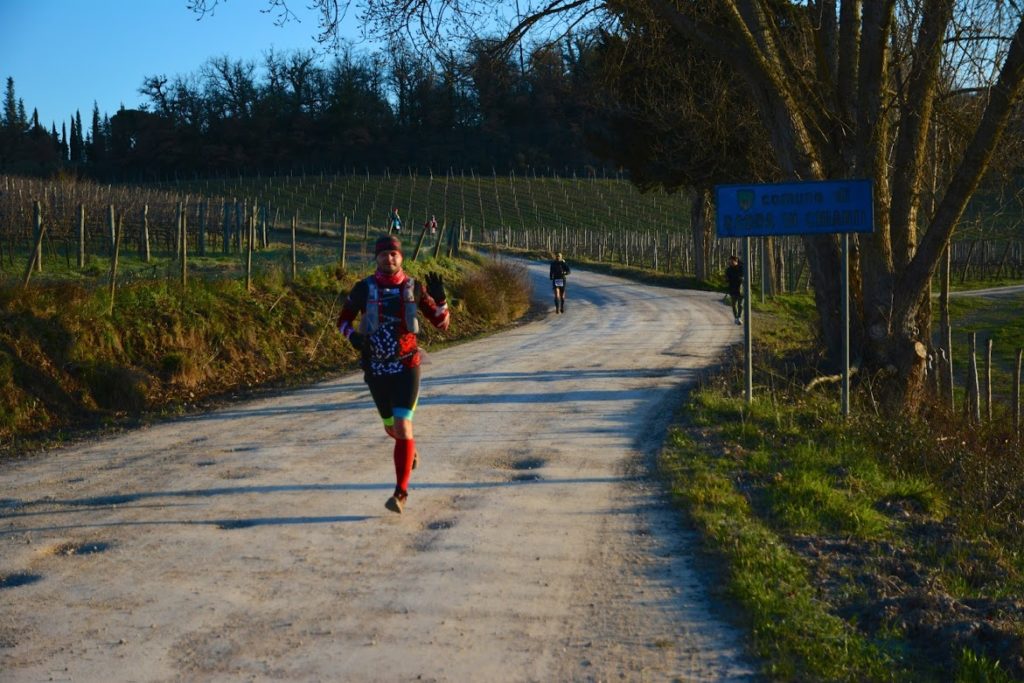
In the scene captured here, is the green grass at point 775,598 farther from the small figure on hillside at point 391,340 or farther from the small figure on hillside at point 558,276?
the small figure on hillside at point 558,276

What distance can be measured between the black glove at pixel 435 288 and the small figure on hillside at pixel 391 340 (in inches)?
0.4

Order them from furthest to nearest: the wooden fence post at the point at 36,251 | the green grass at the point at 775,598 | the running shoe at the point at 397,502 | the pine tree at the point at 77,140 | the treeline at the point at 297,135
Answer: the pine tree at the point at 77,140, the treeline at the point at 297,135, the wooden fence post at the point at 36,251, the running shoe at the point at 397,502, the green grass at the point at 775,598

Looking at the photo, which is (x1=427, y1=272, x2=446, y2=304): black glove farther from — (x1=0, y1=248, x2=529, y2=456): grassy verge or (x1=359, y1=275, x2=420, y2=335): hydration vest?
(x1=0, y1=248, x2=529, y2=456): grassy verge

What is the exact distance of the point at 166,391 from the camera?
46.8ft

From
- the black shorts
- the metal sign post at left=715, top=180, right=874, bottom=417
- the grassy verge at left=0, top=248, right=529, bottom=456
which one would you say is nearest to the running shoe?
the black shorts

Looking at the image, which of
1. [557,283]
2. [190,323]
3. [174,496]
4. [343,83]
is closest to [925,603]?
[174,496]

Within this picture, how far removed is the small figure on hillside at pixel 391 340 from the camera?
7438mm

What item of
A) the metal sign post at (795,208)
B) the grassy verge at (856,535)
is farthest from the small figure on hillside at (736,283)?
the metal sign post at (795,208)

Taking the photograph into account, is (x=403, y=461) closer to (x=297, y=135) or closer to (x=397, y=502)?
(x=397, y=502)

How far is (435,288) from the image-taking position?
761 cm

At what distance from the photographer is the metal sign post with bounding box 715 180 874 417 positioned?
11.4 m

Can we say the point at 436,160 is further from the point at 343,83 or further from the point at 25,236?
the point at 25,236

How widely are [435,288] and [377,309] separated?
18.3 inches

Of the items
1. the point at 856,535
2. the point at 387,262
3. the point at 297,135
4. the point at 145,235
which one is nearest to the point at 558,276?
the point at 145,235
